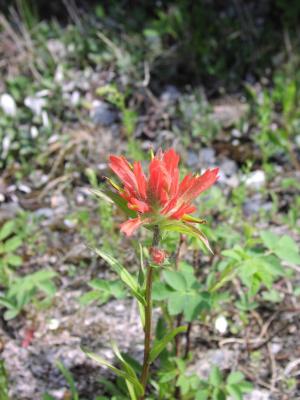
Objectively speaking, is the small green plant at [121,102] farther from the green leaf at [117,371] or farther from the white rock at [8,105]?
the green leaf at [117,371]

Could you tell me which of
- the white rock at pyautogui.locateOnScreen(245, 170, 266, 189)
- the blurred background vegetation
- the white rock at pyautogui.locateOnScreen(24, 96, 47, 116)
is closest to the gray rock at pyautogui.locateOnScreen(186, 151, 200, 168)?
the blurred background vegetation

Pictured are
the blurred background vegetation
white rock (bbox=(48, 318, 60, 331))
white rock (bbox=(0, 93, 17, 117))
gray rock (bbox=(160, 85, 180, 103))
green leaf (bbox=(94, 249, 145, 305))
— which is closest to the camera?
green leaf (bbox=(94, 249, 145, 305))

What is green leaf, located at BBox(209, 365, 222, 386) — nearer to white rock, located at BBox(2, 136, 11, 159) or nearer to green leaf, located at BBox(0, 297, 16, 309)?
A: green leaf, located at BBox(0, 297, 16, 309)

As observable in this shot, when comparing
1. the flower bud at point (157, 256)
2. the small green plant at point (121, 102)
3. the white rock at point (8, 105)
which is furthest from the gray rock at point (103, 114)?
the flower bud at point (157, 256)

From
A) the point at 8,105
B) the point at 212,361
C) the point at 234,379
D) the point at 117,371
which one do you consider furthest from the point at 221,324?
the point at 8,105

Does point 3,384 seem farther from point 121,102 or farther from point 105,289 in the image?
point 121,102
